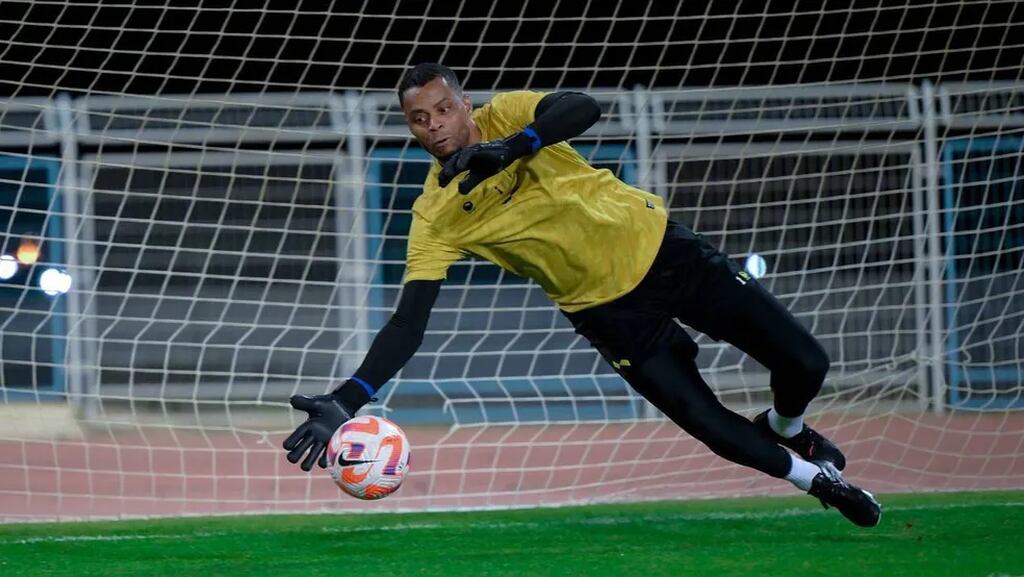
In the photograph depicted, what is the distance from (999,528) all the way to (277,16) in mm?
8313

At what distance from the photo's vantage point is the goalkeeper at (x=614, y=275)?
14.9 ft

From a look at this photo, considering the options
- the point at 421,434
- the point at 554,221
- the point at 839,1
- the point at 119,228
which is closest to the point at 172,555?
the point at 554,221

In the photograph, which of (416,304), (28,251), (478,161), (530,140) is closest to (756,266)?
(416,304)

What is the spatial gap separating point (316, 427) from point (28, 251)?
6510mm

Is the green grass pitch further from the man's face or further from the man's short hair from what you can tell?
the man's short hair

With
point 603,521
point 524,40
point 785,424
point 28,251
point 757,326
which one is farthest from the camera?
point 524,40

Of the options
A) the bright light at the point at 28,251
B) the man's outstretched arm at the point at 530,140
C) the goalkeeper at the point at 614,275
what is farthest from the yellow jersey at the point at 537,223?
the bright light at the point at 28,251

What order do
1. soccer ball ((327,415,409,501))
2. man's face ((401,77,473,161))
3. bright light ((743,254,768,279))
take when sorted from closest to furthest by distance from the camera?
1. soccer ball ((327,415,409,501))
2. man's face ((401,77,473,161))
3. bright light ((743,254,768,279))

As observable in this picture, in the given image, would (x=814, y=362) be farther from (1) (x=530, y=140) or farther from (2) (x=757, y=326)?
(1) (x=530, y=140)

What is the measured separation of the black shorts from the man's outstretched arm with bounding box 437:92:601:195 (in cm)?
64

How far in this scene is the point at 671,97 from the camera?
412 inches

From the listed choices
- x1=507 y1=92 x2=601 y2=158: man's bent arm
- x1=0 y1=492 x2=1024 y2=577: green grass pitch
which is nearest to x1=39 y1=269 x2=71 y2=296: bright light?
x1=0 y1=492 x2=1024 y2=577: green grass pitch

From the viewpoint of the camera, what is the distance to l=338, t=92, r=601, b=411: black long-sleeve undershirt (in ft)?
13.7

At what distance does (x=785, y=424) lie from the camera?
16.8 ft
